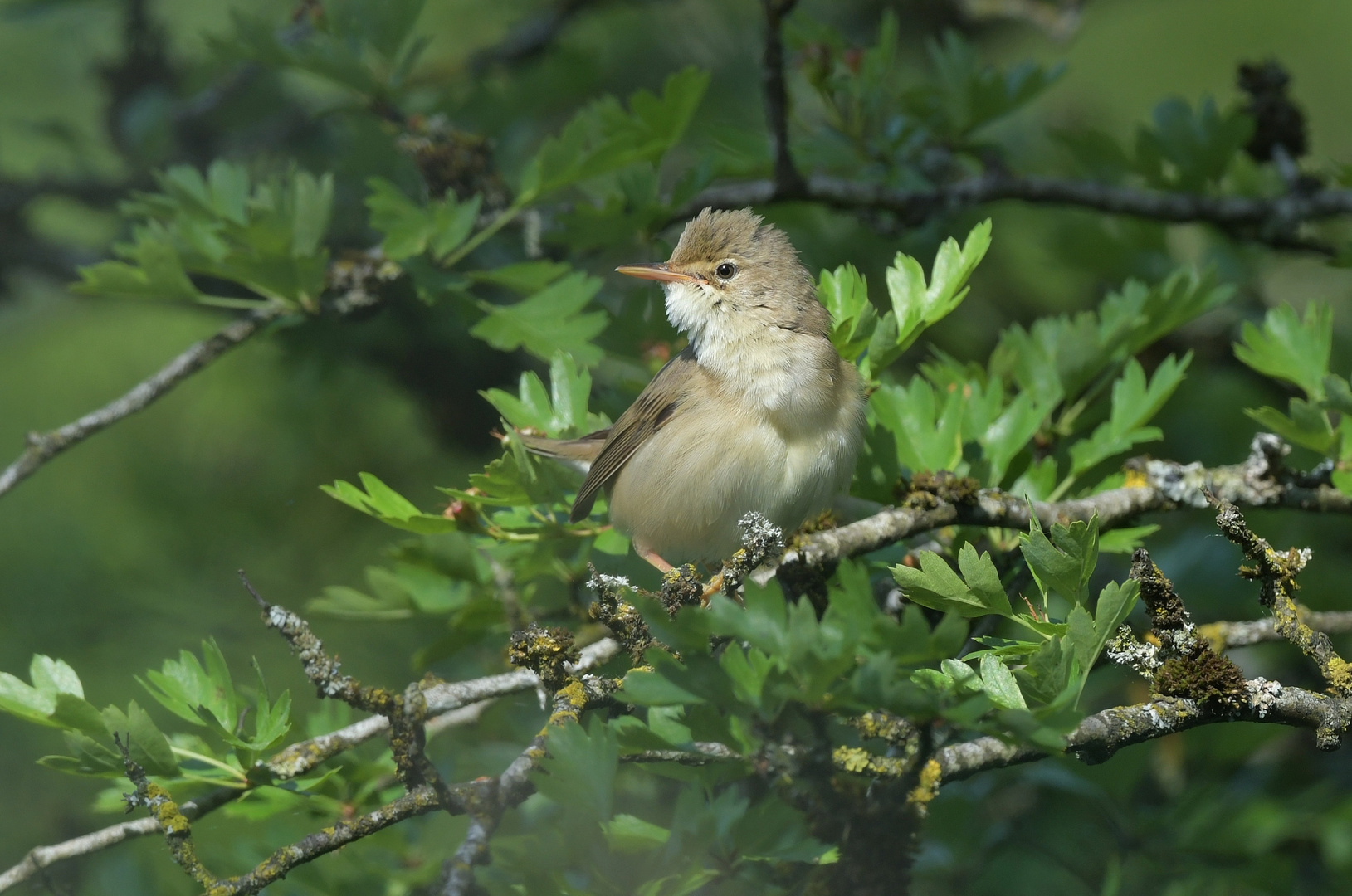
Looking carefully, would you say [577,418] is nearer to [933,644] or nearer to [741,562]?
[741,562]

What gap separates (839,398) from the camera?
10.1 ft

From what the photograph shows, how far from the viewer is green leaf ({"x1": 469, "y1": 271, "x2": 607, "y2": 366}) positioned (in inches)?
125

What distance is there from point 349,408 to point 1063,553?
4124 millimetres

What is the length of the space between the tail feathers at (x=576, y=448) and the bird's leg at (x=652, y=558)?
303 mm

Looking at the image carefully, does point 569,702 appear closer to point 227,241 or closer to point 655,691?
point 655,691

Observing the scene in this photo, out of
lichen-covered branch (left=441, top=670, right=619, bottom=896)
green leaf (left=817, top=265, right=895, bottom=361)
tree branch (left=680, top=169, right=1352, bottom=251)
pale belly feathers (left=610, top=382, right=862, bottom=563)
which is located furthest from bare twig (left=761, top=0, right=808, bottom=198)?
lichen-covered branch (left=441, top=670, right=619, bottom=896)

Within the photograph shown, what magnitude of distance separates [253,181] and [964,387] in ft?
12.1

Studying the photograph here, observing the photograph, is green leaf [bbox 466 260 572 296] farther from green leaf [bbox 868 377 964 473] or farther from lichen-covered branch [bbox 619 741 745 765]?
lichen-covered branch [bbox 619 741 745 765]

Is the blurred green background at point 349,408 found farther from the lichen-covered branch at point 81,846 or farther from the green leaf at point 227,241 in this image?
the green leaf at point 227,241

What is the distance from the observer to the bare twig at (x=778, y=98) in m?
3.25

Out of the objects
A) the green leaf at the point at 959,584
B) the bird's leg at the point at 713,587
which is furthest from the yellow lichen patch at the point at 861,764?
the bird's leg at the point at 713,587

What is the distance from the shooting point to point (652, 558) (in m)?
3.27

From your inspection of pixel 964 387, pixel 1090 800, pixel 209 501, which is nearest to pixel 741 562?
pixel 964 387

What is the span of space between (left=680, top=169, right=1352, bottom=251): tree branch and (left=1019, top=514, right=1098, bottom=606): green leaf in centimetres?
203
